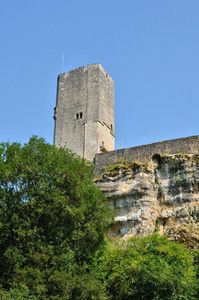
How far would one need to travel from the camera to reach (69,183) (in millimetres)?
22766

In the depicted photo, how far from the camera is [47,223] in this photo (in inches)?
856

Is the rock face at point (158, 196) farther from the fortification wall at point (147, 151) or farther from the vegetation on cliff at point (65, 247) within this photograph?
the vegetation on cliff at point (65, 247)

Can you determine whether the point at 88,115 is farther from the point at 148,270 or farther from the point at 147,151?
the point at 148,270

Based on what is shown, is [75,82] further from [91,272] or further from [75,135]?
[91,272]

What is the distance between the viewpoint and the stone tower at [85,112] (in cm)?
3481

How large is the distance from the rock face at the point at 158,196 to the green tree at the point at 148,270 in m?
2.54

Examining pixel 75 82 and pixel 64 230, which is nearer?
pixel 64 230

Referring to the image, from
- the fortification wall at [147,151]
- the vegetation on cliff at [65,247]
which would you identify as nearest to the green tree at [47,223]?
the vegetation on cliff at [65,247]

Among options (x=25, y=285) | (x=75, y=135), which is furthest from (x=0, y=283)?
(x=75, y=135)

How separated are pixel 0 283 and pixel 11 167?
603cm

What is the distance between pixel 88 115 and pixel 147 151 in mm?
7402

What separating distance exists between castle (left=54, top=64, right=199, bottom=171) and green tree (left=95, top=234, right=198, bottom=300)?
923 cm

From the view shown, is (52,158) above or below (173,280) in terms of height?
above

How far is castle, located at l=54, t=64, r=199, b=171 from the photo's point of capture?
3403cm
